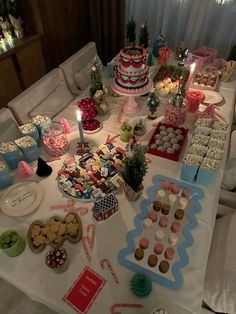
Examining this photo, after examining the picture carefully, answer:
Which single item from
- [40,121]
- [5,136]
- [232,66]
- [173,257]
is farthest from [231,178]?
[5,136]

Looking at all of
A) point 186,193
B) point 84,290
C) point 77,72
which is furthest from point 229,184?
point 77,72

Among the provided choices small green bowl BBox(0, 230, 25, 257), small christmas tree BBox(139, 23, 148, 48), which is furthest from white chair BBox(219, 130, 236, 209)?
small christmas tree BBox(139, 23, 148, 48)

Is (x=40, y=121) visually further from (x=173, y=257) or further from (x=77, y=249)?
(x=173, y=257)

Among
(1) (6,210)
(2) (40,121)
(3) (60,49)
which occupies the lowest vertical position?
(3) (60,49)

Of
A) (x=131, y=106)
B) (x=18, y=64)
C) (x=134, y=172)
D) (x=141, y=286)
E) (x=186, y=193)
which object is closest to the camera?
(x=141, y=286)

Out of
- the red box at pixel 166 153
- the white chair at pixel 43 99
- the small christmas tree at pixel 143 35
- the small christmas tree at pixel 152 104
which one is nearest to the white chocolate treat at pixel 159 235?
the red box at pixel 166 153

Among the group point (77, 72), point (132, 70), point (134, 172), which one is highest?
point (132, 70)

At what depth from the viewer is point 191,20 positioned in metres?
2.90

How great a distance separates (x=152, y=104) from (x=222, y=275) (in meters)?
1.14

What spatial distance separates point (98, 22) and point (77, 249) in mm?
3030

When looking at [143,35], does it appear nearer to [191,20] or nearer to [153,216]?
[191,20]

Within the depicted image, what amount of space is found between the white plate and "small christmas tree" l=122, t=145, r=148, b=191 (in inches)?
19.8

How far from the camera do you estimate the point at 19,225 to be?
4.25 feet

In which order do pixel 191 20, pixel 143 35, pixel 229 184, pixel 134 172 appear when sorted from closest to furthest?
1. pixel 134 172
2. pixel 229 184
3. pixel 143 35
4. pixel 191 20
